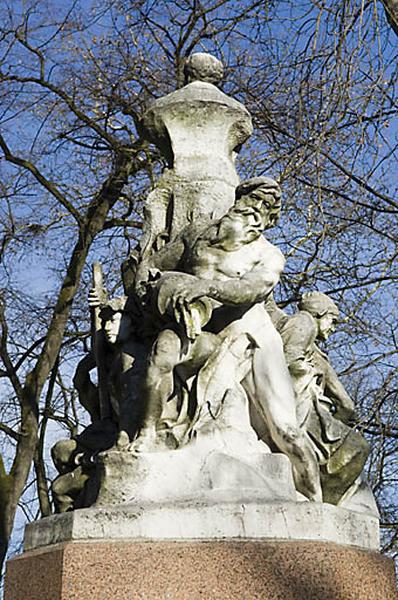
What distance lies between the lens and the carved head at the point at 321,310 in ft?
19.5

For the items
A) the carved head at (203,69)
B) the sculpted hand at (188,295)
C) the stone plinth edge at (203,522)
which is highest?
the carved head at (203,69)

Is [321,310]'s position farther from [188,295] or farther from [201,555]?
[201,555]

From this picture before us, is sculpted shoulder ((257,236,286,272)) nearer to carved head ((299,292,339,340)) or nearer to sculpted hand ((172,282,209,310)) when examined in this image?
sculpted hand ((172,282,209,310))

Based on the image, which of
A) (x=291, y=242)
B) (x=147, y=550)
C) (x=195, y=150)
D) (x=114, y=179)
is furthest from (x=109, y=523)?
(x=114, y=179)

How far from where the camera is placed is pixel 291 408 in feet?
16.9

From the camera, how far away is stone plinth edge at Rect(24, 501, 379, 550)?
4.51 metres

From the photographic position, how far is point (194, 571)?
14.4 feet

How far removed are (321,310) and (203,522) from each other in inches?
71.9

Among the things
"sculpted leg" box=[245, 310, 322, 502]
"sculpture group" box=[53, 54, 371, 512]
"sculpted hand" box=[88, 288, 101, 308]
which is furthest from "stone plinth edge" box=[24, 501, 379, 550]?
"sculpted hand" box=[88, 288, 101, 308]

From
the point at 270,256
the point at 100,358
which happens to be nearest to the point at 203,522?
the point at 100,358

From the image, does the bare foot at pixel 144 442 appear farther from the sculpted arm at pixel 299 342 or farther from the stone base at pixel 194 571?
the sculpted arm at pixel 299 342

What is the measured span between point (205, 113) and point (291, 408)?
80.6 inches

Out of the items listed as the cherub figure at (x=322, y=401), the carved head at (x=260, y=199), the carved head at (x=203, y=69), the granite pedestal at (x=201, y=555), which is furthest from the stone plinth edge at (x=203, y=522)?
the carved head at (x=203, y=69)

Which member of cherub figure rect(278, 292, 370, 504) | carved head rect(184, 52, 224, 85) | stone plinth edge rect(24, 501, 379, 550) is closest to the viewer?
stone plinth edge rect(24, 501, 379, 550)
